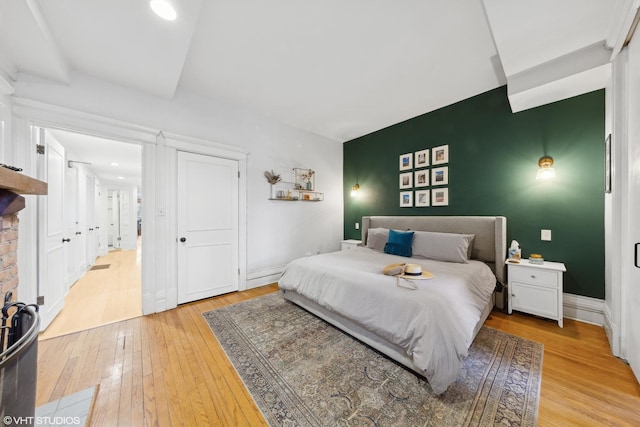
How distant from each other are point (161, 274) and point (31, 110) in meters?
2.02

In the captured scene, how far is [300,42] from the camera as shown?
216 centimetres

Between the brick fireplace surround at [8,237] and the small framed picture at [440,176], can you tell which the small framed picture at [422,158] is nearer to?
the small framed picture at [440,176]

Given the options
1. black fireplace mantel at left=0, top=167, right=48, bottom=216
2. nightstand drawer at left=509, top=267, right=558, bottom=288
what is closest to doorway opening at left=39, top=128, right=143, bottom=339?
black fireplace mantel at left=0, top=167, right=48, bottom=216

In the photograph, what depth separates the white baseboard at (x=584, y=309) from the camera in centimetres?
235

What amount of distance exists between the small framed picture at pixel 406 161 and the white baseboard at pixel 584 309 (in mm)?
2541

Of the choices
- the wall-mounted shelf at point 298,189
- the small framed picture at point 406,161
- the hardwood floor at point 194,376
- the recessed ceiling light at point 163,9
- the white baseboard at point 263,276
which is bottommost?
the hardwood floor at point 194,376

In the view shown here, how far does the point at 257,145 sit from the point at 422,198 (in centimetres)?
289

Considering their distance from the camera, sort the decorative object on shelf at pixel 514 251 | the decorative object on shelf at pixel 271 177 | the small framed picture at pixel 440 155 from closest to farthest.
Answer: the decorative object on shelf at pixel 514 251 < the small framed picture at pixel 440 155 < the decorative object on shelf at pixel 271 177

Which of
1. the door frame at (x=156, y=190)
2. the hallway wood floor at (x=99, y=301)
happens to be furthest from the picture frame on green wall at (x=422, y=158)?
the hallway wood floor at (x=99, y=301)

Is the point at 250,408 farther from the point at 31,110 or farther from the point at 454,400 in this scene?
the point at 31,110

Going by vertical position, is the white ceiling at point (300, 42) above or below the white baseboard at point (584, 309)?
above

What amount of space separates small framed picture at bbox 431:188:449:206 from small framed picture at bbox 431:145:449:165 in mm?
427

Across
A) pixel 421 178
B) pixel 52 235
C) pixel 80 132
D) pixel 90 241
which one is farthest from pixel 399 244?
pixel 90 241

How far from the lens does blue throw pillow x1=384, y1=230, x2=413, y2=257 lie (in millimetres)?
3110
